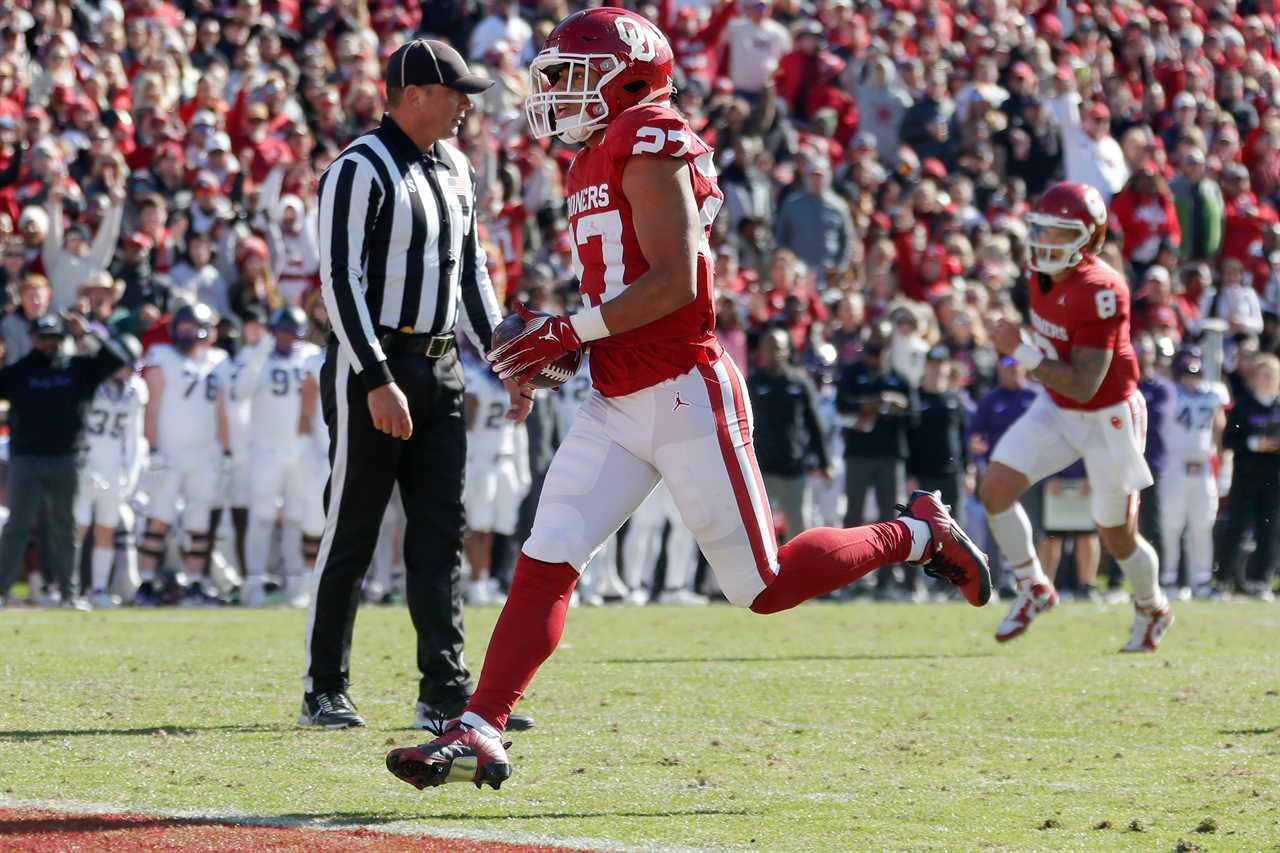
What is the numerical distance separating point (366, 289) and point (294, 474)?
7.61 m

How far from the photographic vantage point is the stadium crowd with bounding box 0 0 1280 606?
13734 mm

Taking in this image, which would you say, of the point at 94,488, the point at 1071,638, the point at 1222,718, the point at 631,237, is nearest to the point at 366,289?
the point at 631,237

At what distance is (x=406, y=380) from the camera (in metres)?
6.30

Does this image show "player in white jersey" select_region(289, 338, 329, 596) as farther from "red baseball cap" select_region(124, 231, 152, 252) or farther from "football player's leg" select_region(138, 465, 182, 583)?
"red baseball cap" select_region(124, 231, 152, 252)

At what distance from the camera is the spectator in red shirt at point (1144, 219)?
60.9 ft

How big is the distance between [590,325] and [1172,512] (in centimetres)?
1120

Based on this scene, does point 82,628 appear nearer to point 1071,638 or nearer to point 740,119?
point 1071,638

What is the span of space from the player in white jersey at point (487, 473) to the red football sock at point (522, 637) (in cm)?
872

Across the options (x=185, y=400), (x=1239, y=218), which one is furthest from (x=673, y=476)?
(x=1239, y=218)

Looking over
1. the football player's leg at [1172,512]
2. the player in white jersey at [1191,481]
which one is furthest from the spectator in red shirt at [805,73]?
the football player's leg at [1172,512]

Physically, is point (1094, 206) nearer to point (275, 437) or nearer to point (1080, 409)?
point (1080, 409)

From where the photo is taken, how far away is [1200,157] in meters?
19.2

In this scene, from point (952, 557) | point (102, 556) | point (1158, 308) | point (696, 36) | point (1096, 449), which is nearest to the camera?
point (952, 557)

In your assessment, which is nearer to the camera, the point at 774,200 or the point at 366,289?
the point at 366,289
